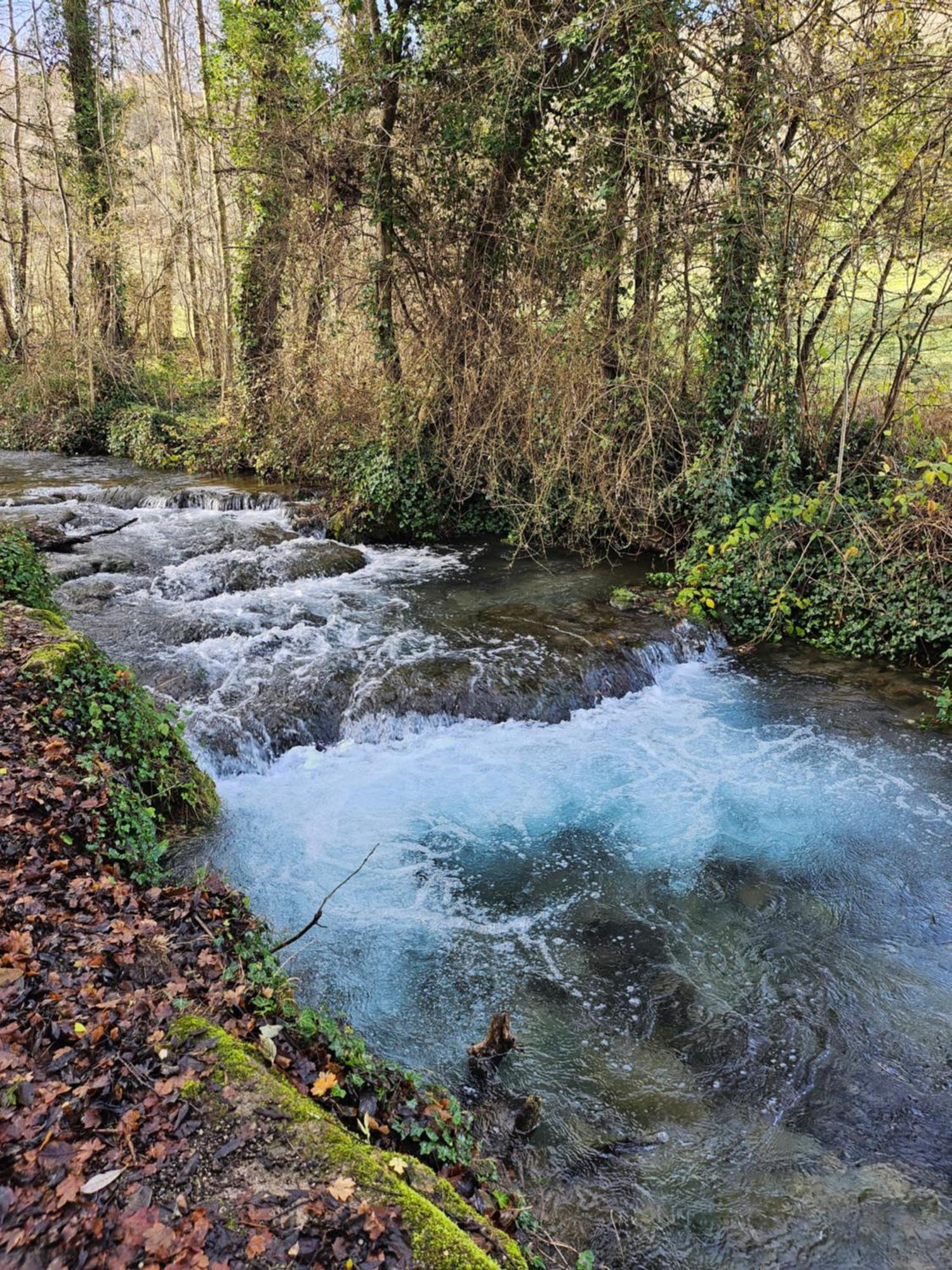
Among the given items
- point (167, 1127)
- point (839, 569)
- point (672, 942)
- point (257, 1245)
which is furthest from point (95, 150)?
point (257, 1245)

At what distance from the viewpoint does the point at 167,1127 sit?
257cm

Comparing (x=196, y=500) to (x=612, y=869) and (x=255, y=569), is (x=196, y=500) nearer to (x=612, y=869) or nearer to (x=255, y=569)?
(x=255, y=569)

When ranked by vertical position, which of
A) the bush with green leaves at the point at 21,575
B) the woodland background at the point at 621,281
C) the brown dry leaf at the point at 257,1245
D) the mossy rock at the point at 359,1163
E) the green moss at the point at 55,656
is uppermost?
the woodland background at the point at 621,281

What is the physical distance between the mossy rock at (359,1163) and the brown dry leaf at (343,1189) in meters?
0.02

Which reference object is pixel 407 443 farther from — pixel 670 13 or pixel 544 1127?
pixel 544 1127

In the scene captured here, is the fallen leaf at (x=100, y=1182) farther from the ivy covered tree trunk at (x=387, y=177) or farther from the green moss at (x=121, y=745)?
the ivy covered tree trunk at (x=387, y=177)

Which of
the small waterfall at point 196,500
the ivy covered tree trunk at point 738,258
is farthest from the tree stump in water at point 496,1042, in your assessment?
the small waterfall at point 196,500

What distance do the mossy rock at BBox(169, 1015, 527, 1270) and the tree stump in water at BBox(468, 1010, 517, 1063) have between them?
1.47 m

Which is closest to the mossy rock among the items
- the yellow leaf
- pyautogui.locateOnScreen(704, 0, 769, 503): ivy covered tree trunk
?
the yellow leaf

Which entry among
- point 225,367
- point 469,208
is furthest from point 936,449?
point 225,367

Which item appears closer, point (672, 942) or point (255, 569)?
point (672, 942)

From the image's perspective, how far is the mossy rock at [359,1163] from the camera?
237 centimetres

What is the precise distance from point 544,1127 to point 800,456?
9.40 m

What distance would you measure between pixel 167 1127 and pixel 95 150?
77.0 feet
